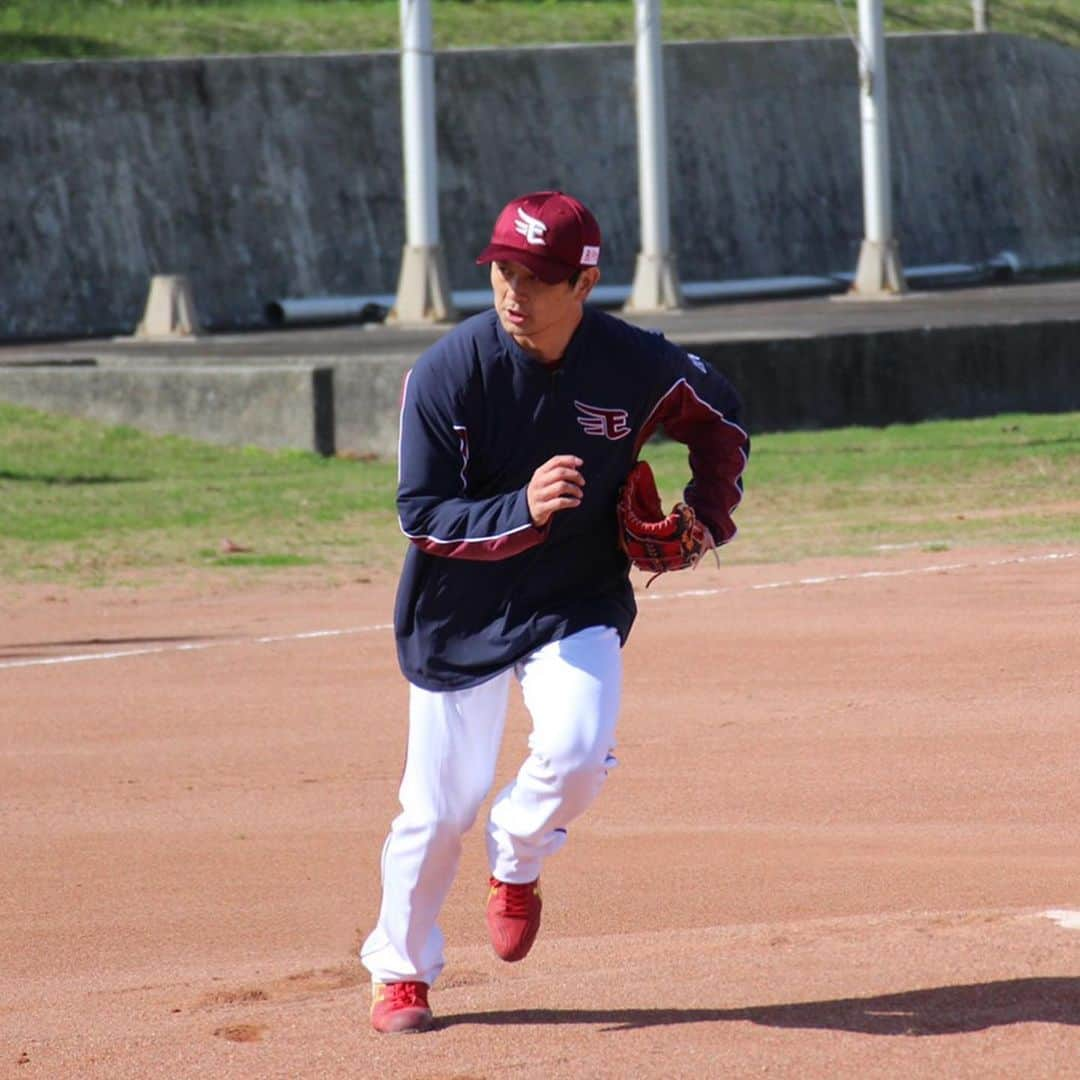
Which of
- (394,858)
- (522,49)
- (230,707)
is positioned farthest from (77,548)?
(522,49)

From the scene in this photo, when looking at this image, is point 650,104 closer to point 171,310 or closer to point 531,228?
point 171,310

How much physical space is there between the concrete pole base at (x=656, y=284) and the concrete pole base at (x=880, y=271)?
4.38m

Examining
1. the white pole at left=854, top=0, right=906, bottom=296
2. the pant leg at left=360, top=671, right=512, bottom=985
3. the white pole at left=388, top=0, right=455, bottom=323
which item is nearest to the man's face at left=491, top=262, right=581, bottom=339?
the pant leg at left=360, top=671, right=512, bottom=985

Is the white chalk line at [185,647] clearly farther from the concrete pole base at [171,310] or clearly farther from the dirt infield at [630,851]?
the concrete pole base at [171,310]

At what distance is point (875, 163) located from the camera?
35188 millimetres

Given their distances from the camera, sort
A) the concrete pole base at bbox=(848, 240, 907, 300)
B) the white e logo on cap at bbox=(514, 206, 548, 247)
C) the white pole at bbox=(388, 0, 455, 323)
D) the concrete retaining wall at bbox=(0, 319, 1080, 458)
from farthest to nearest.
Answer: the concrete pole base at bbox=(848, 240, 907, 300), the white pole at bbox=(388, 0, 455, 323), the concrete retaining wall at bbox=(0, 319, 1080, 458), the white e logo on cap at bbox=(514, 206, 548, 247)

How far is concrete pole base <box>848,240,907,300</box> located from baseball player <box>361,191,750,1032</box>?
3150cm

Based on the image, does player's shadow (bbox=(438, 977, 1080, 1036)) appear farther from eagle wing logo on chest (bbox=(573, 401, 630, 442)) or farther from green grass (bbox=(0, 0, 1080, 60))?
green grass (bbox=(0, 0, 1080, 60))

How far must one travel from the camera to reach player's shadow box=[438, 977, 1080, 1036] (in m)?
5.30

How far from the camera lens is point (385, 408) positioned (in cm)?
2119

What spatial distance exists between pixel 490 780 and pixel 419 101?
2371 cm

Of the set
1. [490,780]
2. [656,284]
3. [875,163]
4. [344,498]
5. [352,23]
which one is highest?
[352,23]

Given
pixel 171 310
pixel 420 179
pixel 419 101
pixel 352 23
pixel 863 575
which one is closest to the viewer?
pixel 863 575

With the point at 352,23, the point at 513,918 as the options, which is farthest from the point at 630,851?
the point at 352,23
